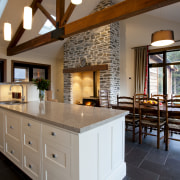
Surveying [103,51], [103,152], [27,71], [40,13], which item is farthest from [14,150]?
[27,71]

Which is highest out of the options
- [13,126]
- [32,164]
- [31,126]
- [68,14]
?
[68,14]

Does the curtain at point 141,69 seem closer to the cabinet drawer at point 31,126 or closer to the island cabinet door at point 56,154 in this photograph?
the cabinet drawer at point 31,126

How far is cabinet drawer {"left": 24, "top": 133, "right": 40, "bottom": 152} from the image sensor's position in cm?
165

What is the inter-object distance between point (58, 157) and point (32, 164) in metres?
0.58

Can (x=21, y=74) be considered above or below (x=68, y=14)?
below

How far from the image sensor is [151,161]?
2.28m

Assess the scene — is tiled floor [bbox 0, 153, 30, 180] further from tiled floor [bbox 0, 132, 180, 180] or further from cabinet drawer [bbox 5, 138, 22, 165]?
cabinet drawer [bbox 5, 138, 22, 165]

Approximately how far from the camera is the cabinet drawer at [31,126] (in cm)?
164

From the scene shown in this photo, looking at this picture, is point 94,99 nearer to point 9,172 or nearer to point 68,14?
point 68,14

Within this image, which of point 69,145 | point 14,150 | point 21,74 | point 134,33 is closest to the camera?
point 69,145

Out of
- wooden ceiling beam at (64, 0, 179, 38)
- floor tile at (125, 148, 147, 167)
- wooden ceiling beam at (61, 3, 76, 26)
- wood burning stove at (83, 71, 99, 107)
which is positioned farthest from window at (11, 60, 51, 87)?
floor tile at (125, 148, 147, 167)

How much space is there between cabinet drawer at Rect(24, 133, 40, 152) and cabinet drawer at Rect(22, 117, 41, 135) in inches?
2.7

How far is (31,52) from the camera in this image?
21.5 feet

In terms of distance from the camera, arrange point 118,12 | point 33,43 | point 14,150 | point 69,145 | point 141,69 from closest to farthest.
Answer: point 69,145
point 14,150
point 118,12
point 33,43
point 141,69
